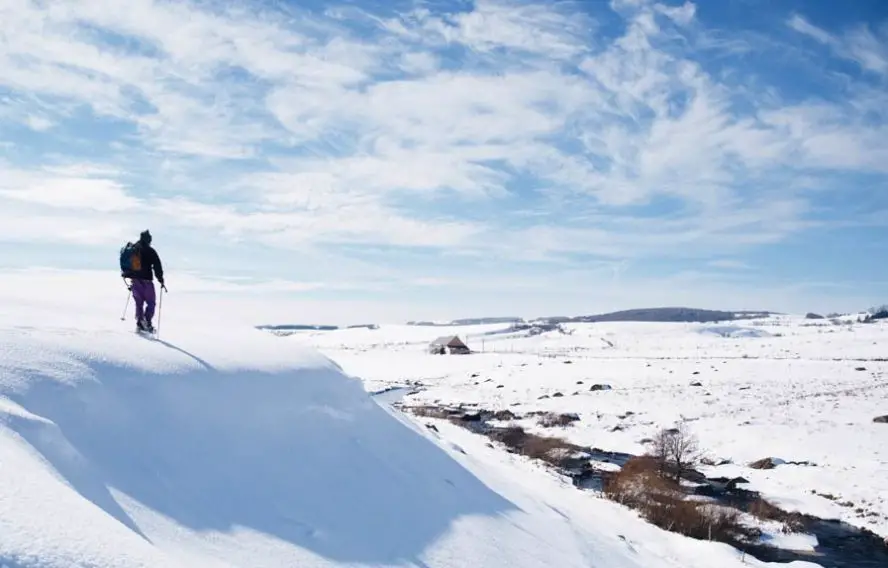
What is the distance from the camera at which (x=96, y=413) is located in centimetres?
693

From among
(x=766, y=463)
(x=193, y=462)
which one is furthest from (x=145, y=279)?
(x=766, y=463)

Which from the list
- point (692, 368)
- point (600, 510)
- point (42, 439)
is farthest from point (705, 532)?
point (692, 368)

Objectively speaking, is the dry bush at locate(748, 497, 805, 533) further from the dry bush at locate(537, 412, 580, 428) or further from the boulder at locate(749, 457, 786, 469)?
the dry bush at locate(537, 412, 580, 428)

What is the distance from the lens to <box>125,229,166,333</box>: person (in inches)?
437

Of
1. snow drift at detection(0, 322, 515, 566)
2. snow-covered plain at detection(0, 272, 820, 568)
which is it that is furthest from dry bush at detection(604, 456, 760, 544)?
snow drift at detection(0, 322, 515, 566)

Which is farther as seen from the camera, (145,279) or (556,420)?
(556,420)

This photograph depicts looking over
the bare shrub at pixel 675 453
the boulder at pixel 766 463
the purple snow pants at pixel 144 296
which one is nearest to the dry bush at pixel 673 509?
the bare shrub at pixel 675 453

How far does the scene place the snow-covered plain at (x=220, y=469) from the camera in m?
4.88

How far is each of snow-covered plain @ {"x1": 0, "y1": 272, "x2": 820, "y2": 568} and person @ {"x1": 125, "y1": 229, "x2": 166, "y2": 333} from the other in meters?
0.39

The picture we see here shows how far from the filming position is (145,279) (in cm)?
1130

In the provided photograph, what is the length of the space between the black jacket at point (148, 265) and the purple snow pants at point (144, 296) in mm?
101

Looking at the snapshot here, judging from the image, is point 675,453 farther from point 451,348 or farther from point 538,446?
point 451,348

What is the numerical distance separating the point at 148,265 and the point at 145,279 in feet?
0.96

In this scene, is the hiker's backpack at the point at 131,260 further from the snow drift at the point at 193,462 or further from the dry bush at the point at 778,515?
the dry bush at the point at 778,515
